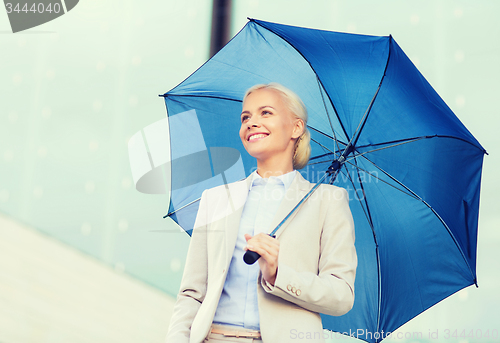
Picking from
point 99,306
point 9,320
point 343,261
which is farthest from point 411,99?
point 9,320

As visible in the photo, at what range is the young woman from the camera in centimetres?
99

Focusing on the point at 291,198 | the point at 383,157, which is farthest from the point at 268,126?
the point at 383,157

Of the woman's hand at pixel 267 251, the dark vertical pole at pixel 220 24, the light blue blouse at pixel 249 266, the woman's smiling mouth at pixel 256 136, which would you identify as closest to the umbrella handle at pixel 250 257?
the woman's hand at pixel 267 251

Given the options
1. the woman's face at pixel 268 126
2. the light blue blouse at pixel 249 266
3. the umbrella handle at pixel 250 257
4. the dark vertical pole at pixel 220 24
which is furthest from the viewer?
the dark vertical pole at pixel 220 24

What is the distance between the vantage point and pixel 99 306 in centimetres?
221

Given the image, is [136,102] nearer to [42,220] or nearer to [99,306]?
[42,220]

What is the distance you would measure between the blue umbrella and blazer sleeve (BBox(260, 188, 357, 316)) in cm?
23

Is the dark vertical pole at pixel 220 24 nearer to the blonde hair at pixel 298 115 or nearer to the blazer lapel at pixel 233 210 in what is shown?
the blonde hair at pixel 298 115

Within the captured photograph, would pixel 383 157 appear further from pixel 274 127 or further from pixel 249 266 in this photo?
pixel 249 266

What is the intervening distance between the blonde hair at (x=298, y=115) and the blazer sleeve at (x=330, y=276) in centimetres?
19

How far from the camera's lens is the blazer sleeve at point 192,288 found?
42.7 inches

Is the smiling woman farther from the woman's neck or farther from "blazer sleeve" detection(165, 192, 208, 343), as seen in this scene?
"blazer sleeve" detection(165, 192, 208, 343)

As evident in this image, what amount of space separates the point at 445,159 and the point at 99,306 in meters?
1.74

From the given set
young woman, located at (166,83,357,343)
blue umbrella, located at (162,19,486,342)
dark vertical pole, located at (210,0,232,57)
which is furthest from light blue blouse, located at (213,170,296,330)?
dark vertical pole, located at (210,0,232,57)
